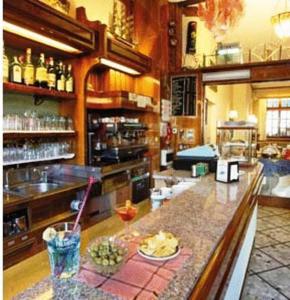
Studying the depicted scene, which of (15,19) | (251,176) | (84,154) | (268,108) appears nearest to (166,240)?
(251,176)

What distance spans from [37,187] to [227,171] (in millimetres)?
2008

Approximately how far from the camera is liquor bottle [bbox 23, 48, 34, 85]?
317 cm

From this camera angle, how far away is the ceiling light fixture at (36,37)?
2769mm

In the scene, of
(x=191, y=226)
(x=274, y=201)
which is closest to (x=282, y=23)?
(x=274, y=201)

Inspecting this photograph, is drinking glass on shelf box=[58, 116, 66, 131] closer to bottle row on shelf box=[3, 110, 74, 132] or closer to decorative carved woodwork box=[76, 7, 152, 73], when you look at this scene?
bottle row on shelf box=[3, 110, 74, 132]

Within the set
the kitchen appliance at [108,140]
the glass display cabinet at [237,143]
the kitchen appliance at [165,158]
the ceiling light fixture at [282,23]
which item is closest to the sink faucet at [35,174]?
the kitchen appliance at [108,140]

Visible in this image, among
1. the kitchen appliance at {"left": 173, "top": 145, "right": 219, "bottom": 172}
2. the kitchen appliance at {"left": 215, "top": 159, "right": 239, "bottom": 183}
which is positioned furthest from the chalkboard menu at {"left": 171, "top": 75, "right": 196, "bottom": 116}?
the kitchen appliance at {"left": 215, "top": 159, "right": 239, "bottom": 183}

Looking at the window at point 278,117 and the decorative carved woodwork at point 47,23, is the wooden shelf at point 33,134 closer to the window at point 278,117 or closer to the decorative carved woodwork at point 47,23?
the decorative carved woodwork at point 47,23

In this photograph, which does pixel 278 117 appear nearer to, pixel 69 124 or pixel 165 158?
pixel 165 158

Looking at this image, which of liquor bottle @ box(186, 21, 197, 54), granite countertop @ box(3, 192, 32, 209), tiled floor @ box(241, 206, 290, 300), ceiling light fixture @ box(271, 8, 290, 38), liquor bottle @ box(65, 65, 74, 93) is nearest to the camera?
granite countertop @ box(3, 192, 32, 209)

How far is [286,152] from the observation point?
616 cm

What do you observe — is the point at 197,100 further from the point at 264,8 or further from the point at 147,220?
the point at 147,220

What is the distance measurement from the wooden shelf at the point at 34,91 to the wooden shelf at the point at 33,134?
15.9 inches

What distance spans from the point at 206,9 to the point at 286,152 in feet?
12.5
